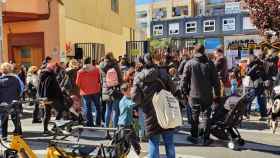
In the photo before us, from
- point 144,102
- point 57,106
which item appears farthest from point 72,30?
point 144,102

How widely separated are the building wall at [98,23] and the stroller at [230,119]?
491 inches

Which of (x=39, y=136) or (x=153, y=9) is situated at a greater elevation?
(x=153, y=9)

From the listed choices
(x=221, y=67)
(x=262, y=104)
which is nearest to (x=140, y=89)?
(x=221, y=67)

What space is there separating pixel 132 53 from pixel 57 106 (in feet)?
44.2

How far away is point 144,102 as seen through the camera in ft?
21.7

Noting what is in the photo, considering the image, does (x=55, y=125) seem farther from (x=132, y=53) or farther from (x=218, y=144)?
(x=132, y=53)

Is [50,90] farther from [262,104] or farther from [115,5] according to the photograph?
[115,5]

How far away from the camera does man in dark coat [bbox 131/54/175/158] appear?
21.3ft

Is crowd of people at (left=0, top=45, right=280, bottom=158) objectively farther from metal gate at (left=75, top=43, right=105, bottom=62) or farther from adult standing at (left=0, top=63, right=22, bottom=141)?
metal gate at (left=75, top=43, right=105, bottom=62)

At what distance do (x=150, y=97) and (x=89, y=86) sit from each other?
4.22 metres

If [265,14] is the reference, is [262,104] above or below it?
below

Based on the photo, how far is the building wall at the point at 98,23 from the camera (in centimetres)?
2167

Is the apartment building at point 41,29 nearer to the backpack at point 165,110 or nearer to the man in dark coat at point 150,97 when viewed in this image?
the man in dark coat at point 150,97

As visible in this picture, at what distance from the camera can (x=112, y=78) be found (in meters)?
9.92
